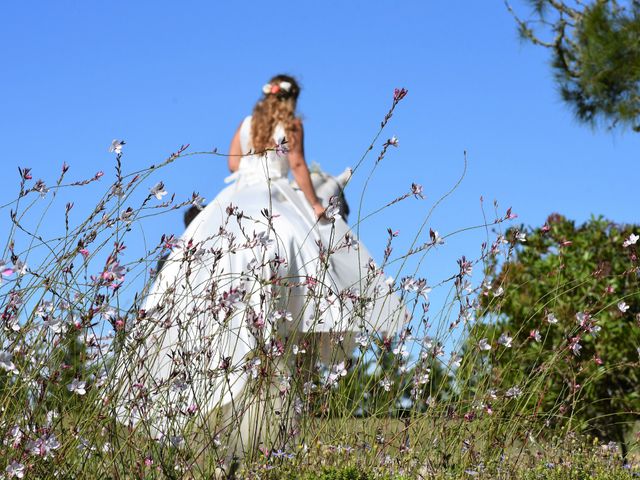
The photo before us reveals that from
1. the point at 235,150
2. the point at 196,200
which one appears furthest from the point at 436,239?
the point at 235,150

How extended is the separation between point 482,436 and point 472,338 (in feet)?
1.21

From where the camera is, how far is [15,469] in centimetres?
218

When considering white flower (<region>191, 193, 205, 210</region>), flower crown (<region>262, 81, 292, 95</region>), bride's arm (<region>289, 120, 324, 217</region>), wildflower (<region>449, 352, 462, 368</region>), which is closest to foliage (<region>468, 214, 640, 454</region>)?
bride's arm (<region>289, 120, 324, 217</region>)

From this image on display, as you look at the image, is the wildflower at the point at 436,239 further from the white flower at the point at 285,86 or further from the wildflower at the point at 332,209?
the white flower at the point at 285,86

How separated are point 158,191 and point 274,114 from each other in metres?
3.80

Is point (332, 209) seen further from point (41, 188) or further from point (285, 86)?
point (285, 86)

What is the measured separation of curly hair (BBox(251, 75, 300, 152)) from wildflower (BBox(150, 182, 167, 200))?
11.7 feet

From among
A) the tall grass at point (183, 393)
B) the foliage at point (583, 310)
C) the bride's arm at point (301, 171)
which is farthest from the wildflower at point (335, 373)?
the bride's arm at point (301, 171)

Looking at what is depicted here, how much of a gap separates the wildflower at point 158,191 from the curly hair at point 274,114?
11.7 ft

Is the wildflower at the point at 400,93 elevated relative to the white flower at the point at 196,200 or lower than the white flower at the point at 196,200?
elevated

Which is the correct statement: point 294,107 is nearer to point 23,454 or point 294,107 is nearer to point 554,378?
point 554,378

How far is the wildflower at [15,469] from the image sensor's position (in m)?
2.18

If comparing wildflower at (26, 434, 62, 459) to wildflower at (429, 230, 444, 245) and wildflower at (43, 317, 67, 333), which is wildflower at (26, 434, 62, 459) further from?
wildflower at (429, 230, 444, 245)

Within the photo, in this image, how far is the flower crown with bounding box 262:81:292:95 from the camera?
6191mm
